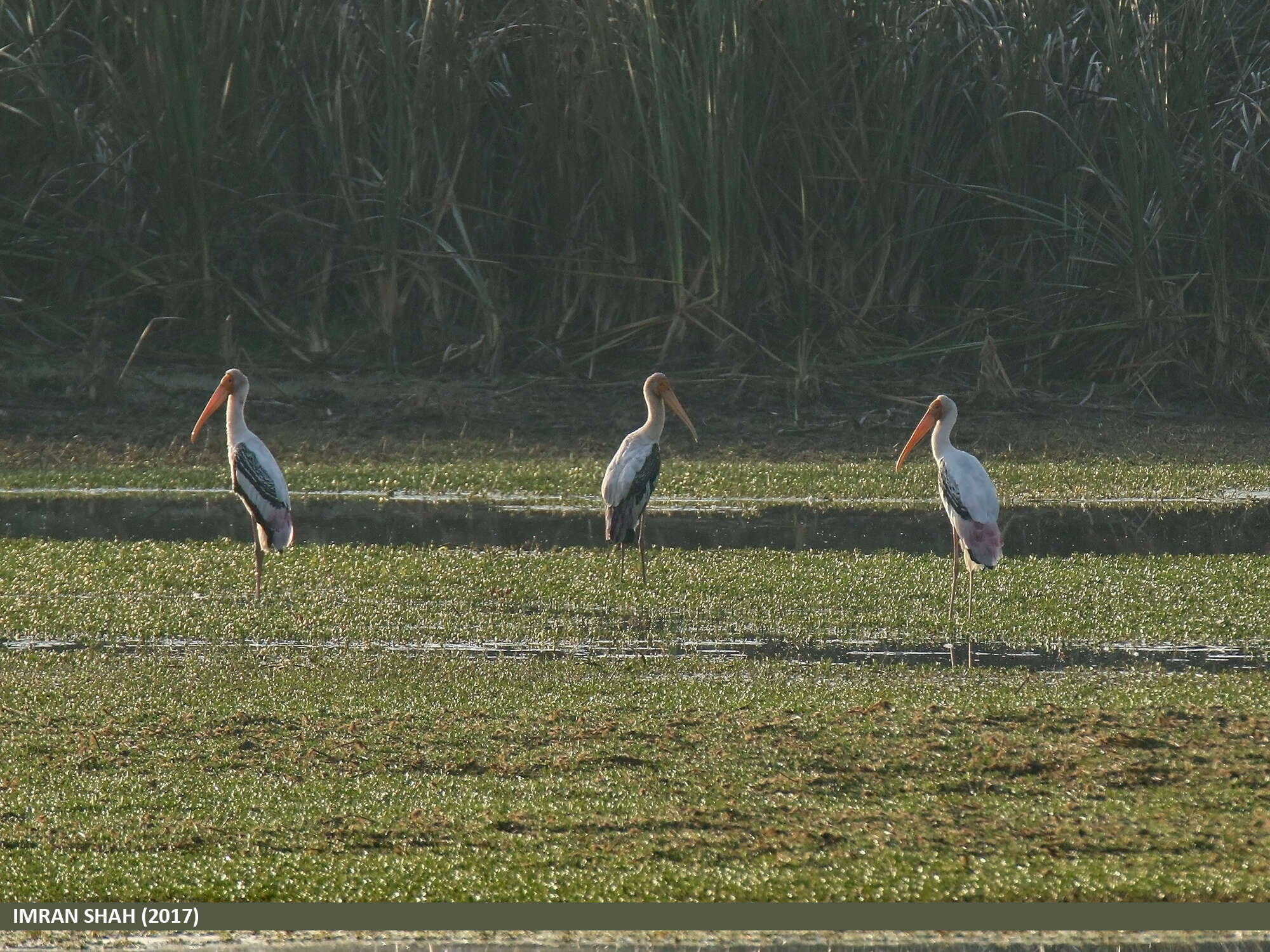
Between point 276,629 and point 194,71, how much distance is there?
11898 millimetres

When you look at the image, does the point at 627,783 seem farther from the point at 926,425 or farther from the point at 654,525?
the point at 654,525

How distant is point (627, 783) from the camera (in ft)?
22.3

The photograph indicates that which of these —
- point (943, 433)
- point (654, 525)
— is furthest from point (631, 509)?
point (654, 525)

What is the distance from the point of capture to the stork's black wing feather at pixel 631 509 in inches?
484

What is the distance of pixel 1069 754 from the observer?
23.4 feet

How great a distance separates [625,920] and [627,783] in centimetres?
154

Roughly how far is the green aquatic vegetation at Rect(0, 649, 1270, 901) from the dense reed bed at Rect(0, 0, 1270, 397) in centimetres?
1238

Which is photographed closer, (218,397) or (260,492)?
(260,492)

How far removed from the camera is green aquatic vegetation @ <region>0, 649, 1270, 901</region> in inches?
224

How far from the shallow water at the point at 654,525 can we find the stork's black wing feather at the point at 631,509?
996 mm

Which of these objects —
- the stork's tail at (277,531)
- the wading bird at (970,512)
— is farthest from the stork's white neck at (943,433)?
the stork's tail at (277,531)

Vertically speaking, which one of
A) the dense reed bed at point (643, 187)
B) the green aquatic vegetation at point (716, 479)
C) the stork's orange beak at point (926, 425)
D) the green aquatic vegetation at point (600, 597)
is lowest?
the green aquatic vegetation at point (716, 479)

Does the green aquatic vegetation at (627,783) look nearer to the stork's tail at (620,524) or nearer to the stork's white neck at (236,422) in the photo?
the stork's tail at (620,524)

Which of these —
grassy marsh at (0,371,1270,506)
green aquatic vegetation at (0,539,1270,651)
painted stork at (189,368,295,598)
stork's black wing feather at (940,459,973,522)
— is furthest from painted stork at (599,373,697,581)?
grassy marsh at (0,371,1270,506)
